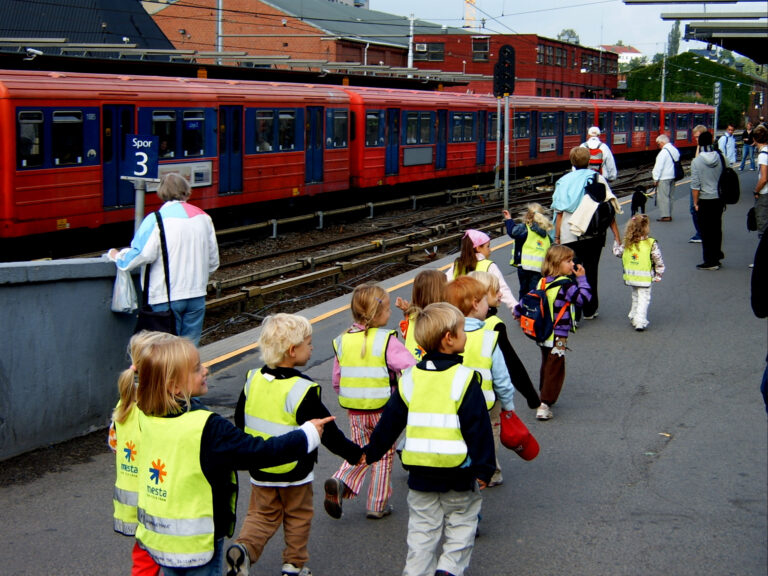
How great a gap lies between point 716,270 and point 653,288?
1681mm

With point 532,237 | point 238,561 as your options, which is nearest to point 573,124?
point 532,237

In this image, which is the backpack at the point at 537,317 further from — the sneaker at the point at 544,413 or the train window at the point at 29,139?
the train window at the point at 29,139

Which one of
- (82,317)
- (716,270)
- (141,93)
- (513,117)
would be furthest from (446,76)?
(82,317)

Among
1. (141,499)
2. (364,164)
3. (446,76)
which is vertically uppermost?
(446,76)

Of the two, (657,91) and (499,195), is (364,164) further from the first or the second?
(657,91)

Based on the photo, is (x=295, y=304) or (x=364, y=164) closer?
(x=295, y=304)

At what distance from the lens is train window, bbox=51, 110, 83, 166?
14.7 meters

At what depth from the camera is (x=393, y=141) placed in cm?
2492

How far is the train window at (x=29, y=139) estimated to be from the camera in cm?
1410

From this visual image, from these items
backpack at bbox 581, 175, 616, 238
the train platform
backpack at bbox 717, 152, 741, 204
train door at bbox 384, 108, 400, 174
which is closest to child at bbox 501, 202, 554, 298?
backpack at bbox 581, 175, 616, 238

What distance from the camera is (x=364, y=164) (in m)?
23.7

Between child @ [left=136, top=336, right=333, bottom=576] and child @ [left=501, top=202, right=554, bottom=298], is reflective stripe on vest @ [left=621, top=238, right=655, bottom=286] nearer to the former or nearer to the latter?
child @ [left=501, top=202, right=554, bottom=298]

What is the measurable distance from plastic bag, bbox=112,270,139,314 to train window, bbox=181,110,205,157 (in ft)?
36.1

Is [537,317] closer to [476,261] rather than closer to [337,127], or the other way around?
[476,261]
